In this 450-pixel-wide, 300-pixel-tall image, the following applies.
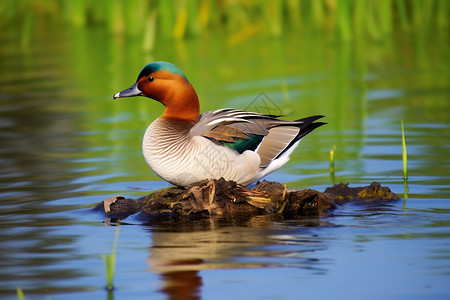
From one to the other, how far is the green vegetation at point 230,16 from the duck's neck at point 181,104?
8.30m

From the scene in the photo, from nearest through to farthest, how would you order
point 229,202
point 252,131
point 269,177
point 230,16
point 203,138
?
point 229,202
point 203,138
point 252,131
point 269,177
point 230,16

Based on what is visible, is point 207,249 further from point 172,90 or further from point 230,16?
point 230,16

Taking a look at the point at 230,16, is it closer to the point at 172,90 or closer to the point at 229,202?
the point at 172,90

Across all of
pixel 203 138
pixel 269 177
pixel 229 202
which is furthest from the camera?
pixel 269 177

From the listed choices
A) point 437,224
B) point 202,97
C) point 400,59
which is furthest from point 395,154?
point 400,59

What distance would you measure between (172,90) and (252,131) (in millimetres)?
841

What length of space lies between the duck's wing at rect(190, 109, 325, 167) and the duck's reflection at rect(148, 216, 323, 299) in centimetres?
93

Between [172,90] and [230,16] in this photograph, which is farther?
[230,16]

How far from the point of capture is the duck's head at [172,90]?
7898 millimetres

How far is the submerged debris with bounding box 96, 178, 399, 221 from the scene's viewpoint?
710cm

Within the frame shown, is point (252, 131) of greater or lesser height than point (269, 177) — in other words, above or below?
above

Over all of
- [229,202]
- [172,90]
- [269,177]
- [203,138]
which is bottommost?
[229,202]

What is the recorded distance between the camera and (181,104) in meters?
7.90

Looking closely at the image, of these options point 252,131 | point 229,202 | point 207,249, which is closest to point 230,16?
point 252,131
